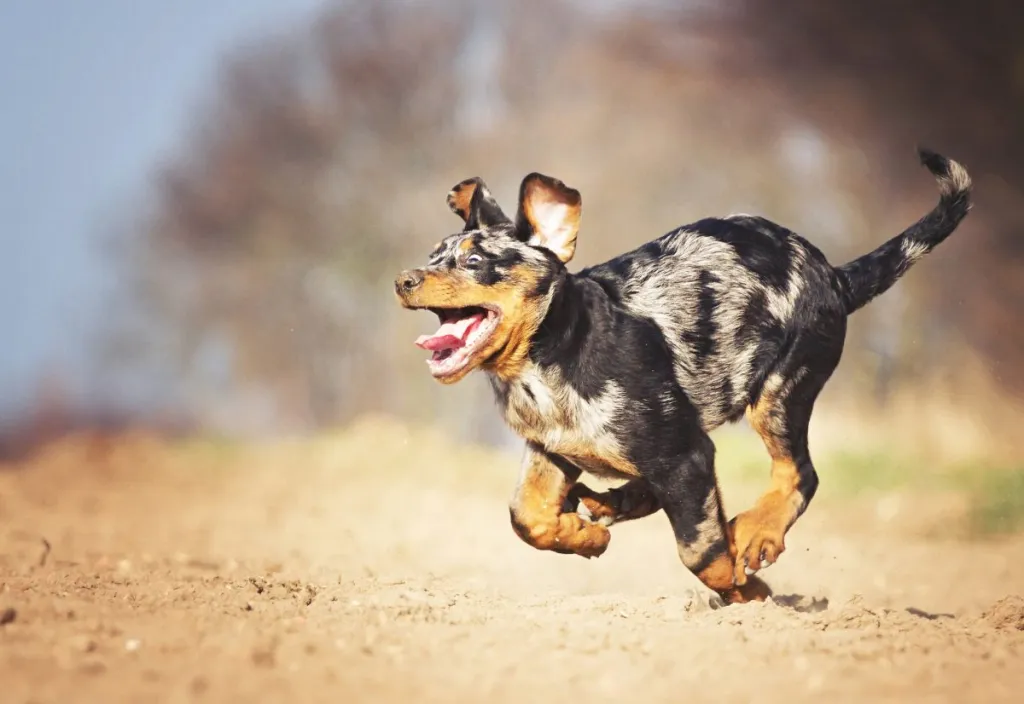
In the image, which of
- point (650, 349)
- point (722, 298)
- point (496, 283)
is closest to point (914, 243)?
point (722, 298)

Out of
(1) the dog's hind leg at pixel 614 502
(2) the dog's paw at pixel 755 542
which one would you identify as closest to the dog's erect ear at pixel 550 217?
(1) the dog's hind leg at pixel 614 502

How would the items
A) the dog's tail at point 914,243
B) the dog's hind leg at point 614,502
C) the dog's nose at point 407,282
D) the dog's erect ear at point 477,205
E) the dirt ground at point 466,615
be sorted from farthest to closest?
1. the dog's tail at point 914,243
2. the dog's hind leg at point 614,502
3. the dog's erect ear at point 477,205
4. the dog's nose at point 407,282
5. the dirt ground at point 466,615

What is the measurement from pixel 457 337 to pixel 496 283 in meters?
0.31

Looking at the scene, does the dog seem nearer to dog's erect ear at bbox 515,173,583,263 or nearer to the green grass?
dog's erect ear at bbox 515,173,583,263

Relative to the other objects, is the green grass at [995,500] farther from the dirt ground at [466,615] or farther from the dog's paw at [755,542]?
the dog's paw at [755,542]

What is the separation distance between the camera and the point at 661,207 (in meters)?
15.3

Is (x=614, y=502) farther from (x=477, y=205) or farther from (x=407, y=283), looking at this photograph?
(x=407, y=283)

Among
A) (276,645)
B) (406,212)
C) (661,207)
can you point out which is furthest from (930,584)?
(406,212)

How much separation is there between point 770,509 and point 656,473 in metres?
0.85

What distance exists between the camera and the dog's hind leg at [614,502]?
639 cm

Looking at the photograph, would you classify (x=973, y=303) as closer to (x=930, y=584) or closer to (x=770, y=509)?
(x=930, y=584)

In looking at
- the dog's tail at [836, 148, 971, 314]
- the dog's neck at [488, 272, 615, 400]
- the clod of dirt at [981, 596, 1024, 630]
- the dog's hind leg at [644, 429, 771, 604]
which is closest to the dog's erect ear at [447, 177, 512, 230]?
the dog's neck at [488, 272, 615, 400]

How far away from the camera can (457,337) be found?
217 inches

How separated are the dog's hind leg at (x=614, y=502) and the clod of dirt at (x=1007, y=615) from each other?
1896 mm
